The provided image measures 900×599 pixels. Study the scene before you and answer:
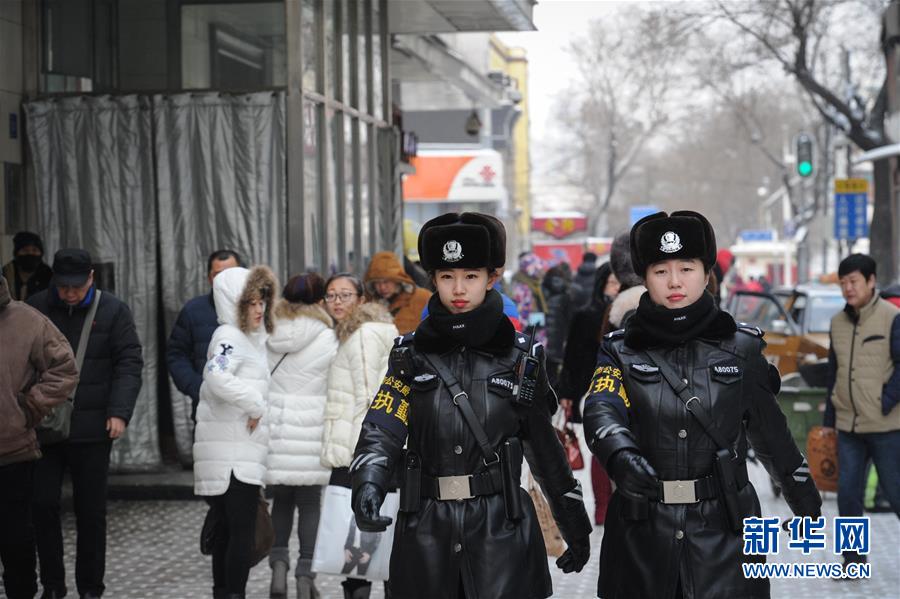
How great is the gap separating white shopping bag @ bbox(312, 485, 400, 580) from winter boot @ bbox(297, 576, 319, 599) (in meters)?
0.88

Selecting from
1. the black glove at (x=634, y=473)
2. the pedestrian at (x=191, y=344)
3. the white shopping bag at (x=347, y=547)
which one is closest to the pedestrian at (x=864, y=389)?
the white shopping bag at (x=347, y=547)

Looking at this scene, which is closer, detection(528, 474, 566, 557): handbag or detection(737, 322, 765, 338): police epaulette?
detection(737, 322, 765, 338): police epaulette

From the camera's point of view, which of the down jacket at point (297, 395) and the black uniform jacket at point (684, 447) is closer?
the black uniform jacket at point (684, 447)

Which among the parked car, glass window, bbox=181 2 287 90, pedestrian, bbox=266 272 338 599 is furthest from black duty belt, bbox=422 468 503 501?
the parked car

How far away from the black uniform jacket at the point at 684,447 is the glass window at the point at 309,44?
8.06 metres

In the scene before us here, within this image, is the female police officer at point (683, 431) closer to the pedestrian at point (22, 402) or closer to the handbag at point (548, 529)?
the handbag at point (548, 529)

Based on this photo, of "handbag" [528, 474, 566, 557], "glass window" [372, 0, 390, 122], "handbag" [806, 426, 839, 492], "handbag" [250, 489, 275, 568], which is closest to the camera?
"handbag" [528, 474, 566, 557]

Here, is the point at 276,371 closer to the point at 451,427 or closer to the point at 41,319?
the point at 41,319

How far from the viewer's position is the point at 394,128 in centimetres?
1678

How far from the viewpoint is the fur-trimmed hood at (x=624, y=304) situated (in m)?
8.95

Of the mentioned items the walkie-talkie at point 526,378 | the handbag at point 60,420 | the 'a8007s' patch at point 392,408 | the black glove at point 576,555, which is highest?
the walkie-talkie at point 526,378

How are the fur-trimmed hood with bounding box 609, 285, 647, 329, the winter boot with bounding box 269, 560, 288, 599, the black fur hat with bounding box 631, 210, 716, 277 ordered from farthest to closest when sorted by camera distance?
the fur-trimmed hood with bounding box 609, 285, 647, 329 → the winter boot with bounding box 269, 560, 288, 599 → the black fur hat with bounding box 631, 210, 716, 277

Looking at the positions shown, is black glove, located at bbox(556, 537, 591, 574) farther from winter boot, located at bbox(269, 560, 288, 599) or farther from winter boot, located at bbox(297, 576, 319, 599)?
winter boot, located at bbox(269, 560, 288, 599)

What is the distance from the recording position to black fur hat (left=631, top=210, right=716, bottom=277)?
15.9 ft
